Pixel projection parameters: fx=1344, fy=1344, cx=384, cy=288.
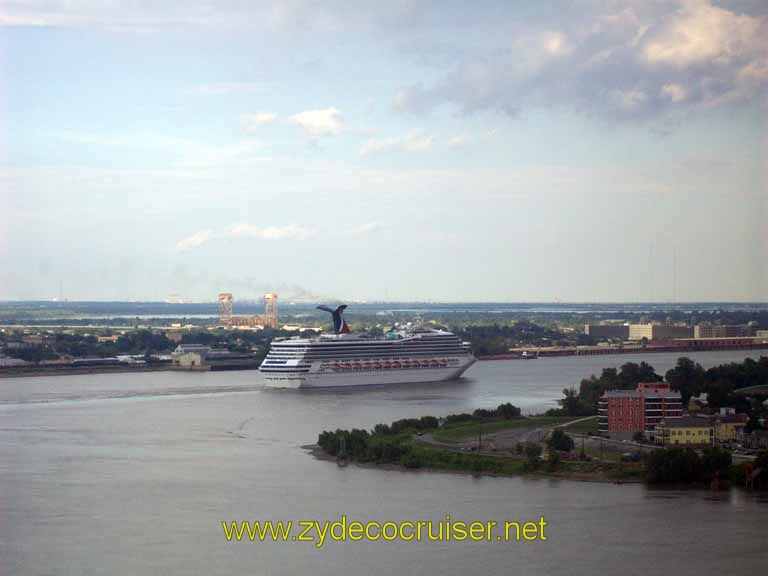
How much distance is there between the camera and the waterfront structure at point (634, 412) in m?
12.2

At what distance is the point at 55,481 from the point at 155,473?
79 centimetres

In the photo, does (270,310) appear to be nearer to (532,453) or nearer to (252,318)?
(252,318)

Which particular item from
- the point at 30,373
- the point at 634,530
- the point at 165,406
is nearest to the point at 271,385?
the point at 165,406

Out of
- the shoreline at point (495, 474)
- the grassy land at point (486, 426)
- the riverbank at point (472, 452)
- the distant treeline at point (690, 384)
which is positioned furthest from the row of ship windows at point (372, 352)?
the shoreline at point (495, 474)

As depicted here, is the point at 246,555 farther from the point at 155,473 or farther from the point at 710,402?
the point at 710,402

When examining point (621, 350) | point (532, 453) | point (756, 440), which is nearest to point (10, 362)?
point (621, 350)

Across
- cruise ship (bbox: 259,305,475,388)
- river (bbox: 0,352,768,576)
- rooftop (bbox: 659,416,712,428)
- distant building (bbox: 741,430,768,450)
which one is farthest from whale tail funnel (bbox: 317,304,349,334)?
distant building (bbox: 741,430,768,450)

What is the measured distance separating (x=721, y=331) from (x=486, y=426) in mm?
23590

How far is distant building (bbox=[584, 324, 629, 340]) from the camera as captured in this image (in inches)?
1571

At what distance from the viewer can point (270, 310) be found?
48.7 metres

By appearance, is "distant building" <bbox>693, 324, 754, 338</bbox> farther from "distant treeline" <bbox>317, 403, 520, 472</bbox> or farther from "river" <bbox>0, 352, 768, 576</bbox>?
"river" <bbox>0, 352, 768, 576</bbox>

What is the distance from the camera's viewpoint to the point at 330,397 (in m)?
18.5

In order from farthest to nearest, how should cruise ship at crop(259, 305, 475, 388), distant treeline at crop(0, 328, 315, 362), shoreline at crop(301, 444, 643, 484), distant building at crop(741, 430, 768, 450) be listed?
distant treeline at crop(0, 328, 315, 362) → cruise ship at crop(259, 305, 475, 388) → distant building at crop(741, 430, 768, 450) → shoreline at crop(301, 444, 643, 484)

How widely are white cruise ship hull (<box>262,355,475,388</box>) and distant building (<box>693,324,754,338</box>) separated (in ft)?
34.4
